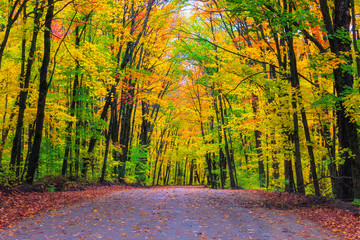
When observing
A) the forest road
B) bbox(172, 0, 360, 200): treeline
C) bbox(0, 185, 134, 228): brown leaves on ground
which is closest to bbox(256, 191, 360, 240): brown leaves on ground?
the forest road

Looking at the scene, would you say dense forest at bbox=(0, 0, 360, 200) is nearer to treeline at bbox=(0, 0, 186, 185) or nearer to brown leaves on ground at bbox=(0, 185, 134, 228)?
treeline at bbox=(0, 0, 186, 185)

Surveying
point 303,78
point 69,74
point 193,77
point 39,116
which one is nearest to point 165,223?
point 39,116

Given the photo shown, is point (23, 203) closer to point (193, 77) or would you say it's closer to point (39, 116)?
point (39, 116)

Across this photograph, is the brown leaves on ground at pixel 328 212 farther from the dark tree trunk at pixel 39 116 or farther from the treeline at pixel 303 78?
the dark tree trunk at pixel 39 116

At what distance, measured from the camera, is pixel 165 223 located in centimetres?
739

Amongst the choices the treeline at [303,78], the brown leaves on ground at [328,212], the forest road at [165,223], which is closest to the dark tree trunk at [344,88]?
the treeline at [303,78]

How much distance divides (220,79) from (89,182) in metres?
9.79

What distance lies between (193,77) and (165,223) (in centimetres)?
2070

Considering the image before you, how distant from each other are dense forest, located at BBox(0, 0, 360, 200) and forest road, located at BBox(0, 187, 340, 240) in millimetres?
2915

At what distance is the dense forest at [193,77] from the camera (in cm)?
992

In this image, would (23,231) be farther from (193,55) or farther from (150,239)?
(193,55)

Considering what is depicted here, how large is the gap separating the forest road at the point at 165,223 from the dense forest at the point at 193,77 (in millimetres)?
2915

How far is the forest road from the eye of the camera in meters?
6.28

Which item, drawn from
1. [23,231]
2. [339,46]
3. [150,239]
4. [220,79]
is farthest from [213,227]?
[220,79]
